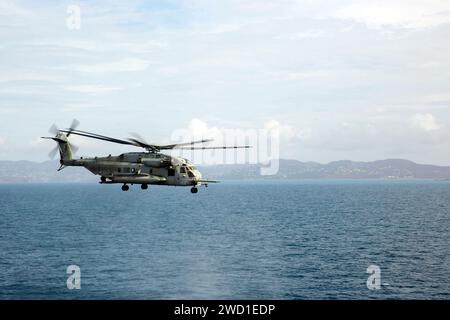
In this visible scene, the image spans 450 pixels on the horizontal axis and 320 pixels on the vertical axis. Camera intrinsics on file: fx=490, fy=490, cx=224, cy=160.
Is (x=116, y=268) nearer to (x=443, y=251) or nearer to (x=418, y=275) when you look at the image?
(x=418, y=275)

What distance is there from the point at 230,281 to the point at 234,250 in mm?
42098

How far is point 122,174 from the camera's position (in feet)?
141

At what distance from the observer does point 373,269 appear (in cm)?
13250

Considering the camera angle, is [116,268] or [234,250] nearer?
[116,268]

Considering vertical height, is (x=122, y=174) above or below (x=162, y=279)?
above

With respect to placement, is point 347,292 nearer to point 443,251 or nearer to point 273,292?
point 273,292

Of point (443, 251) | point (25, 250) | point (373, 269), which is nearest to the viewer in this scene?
point (373, 269)

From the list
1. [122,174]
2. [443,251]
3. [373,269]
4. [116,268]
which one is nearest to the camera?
[122,174]
